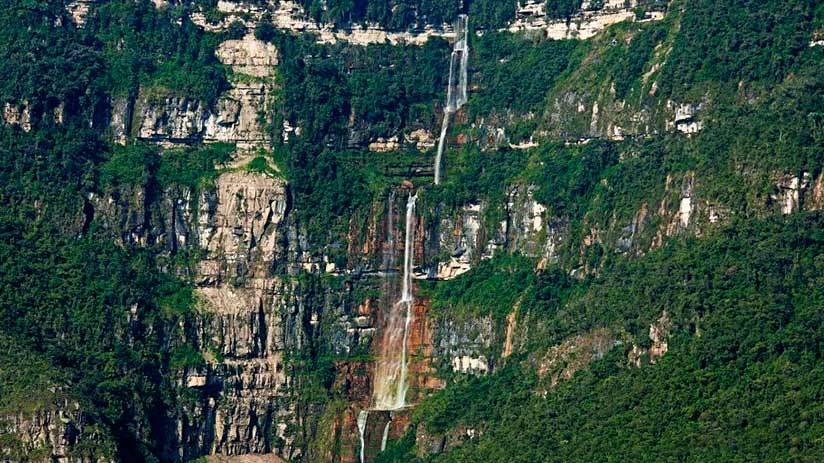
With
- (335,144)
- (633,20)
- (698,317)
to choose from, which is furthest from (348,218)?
(698,317)

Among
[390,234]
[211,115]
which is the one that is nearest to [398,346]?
[390,234]

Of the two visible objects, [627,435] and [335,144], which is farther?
[335,144]

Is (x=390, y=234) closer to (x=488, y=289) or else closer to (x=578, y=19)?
(x=488, y=289)

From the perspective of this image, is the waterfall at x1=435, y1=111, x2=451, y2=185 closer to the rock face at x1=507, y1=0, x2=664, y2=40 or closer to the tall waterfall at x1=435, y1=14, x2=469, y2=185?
the tall waterfall at x1=435, y1=14, x2=469, y2=185

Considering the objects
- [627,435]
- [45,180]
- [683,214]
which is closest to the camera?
[627,435]

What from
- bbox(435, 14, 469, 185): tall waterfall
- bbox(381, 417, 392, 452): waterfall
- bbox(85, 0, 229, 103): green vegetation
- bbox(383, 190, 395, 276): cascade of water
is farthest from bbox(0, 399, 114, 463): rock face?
bbox(435, 14, 469, 185): tall waterfall

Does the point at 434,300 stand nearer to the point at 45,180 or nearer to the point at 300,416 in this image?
the point at 300,416
